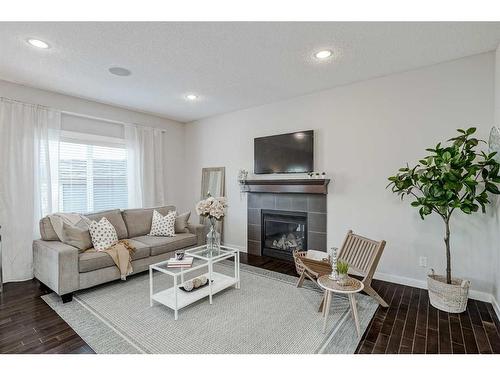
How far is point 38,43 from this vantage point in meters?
2.33

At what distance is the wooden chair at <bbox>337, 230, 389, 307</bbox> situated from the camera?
2.37m

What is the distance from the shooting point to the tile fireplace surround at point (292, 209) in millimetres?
3661

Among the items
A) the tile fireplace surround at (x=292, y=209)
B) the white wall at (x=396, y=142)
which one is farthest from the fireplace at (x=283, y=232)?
the white wall at (x=396, y=142)

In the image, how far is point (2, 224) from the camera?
320 centimetres

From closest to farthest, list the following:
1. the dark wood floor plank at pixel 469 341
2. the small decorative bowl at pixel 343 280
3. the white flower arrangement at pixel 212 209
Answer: the dark wood floor plank at pixel 469 341 < the small decorative bowl at pixel 343 280 < the white flower arrangement at pixel 212 209

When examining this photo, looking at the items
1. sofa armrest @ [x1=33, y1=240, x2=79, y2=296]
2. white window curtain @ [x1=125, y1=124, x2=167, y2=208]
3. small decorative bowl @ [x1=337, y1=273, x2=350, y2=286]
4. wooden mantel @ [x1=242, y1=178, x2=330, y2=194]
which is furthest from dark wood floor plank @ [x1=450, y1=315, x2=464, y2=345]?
white window curtain @ [x1=125, y1=124, x2=167, y2=208]

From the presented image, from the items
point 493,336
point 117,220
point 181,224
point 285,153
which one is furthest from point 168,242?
point 493,336

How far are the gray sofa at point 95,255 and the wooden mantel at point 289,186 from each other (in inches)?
49.1

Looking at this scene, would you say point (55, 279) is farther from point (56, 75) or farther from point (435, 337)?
point (435, 337)

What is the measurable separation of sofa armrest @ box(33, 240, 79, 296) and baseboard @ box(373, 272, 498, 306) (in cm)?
359

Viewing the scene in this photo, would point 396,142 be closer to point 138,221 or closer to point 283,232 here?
point 283,232

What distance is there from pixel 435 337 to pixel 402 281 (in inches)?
43.9

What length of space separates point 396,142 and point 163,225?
3.44 metres

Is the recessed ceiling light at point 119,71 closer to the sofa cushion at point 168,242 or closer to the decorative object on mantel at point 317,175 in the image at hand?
the sofa cushion at point 168,242
